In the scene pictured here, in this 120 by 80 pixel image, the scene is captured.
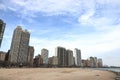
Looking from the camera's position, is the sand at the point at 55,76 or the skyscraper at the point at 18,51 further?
the skyscraper at the point at 18,51

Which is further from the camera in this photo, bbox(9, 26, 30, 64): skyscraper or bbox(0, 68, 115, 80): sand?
bbox(9, 26, 30, 64): skyscraper

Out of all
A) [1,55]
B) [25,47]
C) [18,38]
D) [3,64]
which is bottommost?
[3,64]

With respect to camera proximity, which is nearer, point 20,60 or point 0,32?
point 0,32

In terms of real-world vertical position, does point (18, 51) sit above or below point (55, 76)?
above

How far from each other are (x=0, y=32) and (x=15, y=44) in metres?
120

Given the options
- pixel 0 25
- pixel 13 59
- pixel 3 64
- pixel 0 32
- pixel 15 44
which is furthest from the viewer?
pixel 15 44

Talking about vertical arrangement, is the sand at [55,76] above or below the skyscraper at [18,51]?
below

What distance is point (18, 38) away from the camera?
198750 millimetres

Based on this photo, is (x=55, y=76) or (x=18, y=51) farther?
(x=18, y=51)

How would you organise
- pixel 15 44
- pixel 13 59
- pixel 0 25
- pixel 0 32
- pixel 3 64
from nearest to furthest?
1. pixel 0 32
2. pixel 0 25
3. pixel 3 64
4. pixel 13 59
5. pixel 15 44

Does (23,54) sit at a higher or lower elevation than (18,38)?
lower

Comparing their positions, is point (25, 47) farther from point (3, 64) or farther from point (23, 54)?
point (3, 64)

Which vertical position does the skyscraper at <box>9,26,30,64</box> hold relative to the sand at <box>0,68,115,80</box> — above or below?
above

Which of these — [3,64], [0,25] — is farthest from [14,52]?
[0,25]
